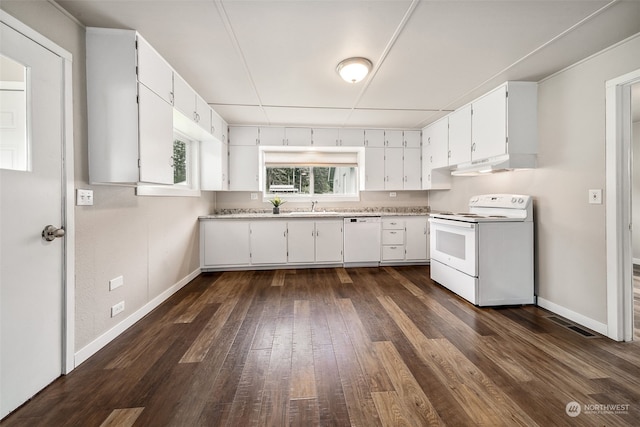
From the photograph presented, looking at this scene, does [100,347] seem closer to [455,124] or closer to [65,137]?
[65,137]

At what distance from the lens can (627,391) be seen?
1.50 metres

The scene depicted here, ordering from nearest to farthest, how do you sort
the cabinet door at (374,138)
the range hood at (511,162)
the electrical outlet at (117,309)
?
the electrical outlet at (117,309) → the range hood at (511,162) → the cabinet door at (374,138)

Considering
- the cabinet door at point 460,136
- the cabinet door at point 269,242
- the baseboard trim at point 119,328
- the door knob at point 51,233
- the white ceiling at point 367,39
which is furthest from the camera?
the cabinet door at point 269,242

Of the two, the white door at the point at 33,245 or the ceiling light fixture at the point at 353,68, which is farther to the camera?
the ceiling light fixture at the point at 353,68

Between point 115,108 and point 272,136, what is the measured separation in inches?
105

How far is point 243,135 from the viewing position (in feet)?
14.5

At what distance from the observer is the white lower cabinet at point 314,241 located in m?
4.23

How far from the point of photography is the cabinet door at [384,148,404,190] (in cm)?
468

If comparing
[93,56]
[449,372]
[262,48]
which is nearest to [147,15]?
[93,56]

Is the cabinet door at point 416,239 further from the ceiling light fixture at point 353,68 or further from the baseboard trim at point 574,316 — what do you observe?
the ceiling light fixture at point 353,68

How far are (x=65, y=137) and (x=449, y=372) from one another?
9.30ft

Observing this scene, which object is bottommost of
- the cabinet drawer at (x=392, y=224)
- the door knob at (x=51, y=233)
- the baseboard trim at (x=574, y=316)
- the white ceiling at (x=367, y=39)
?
the baseboard trim at (x=574, y=316)

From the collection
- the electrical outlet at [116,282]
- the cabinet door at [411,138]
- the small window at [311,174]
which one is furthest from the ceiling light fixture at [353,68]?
the electrical outlet at [116,282]

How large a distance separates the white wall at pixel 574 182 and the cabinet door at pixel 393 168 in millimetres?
1982
